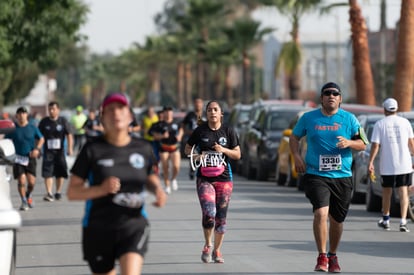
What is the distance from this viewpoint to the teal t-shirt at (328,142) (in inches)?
510

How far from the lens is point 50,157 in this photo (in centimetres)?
2348

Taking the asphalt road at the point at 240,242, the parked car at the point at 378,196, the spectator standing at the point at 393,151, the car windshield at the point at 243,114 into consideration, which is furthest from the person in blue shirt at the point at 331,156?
the car windshield at the point at 243,114

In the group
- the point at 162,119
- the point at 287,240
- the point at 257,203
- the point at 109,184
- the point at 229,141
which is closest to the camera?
the point at 109,184

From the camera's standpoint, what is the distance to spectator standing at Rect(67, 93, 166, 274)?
835cm

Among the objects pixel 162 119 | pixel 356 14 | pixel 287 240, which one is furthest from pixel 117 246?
pixel 356 14

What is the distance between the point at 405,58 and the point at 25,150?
1276cm

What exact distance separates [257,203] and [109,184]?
15010mm

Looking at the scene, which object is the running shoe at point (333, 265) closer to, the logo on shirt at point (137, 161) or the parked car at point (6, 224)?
the parked car at point (6, 224)

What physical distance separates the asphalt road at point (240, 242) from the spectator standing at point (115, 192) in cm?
452

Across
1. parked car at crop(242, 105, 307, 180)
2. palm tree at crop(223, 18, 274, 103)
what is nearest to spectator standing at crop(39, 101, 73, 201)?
parked car at crop(242, 105, 307, 180)

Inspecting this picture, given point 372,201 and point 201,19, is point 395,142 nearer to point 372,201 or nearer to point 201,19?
point 372,201

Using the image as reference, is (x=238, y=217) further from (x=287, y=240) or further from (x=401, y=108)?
(x=401, y=108)

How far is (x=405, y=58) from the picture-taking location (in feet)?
104

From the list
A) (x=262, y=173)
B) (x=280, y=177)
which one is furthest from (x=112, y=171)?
(x=262, y=173)
